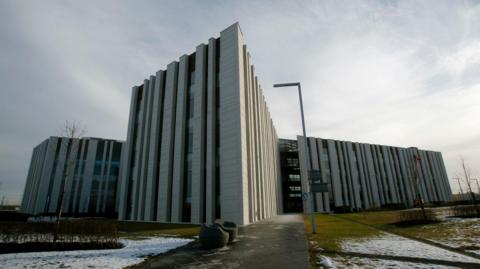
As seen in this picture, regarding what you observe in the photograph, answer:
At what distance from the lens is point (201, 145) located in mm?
27406

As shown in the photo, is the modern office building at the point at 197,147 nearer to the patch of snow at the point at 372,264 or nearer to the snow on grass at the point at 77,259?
the patch of snow at the point at 372,264

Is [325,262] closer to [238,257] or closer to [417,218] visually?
[238,257]

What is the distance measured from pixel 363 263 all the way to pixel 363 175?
7143cm

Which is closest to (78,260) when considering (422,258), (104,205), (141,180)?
(422,258)

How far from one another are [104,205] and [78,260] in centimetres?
5925

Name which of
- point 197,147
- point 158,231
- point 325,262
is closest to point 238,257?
point 325,262

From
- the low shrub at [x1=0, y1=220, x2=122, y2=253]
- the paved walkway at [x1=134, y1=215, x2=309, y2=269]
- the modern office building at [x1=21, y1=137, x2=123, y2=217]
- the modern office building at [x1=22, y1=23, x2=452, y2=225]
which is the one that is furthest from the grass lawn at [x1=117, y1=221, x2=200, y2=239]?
the modern office building at [x1=21, y1=137, x2=123, y2=217]

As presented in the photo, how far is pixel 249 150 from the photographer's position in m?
27.5

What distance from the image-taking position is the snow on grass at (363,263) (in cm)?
724

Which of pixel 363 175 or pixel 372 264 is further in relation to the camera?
pixel 363 175

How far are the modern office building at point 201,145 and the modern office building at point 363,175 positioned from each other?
37450 millimetres

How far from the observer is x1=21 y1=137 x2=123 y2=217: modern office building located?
188ft

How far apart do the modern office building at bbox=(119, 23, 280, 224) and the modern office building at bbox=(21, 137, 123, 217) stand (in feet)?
95.3

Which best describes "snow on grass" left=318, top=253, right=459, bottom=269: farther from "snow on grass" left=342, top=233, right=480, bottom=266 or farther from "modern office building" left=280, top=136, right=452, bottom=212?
"modern office building" left=280, top=136, right=452, bottom=212
